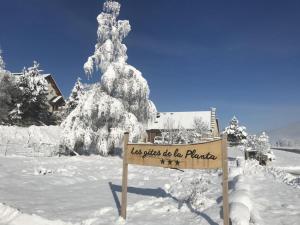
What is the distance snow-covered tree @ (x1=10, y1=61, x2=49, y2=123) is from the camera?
133 ft

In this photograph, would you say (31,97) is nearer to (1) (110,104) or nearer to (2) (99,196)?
(1) (110,104)

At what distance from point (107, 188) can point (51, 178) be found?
265 centimetres

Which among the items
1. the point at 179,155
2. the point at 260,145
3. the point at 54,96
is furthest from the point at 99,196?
the point at 54,96

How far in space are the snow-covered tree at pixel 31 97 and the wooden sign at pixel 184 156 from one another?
34252mm

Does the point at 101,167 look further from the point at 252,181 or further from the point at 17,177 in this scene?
the point at 252,181

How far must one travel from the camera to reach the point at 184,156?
780cm

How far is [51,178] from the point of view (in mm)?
14141

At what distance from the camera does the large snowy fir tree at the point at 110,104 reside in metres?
23.8

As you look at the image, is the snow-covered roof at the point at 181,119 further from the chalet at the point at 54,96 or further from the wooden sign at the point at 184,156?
the wooden sign at the point at 184,156

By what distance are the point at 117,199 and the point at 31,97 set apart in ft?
107

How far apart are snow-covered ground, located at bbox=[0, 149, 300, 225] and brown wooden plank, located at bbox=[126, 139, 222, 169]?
1213 millimetres

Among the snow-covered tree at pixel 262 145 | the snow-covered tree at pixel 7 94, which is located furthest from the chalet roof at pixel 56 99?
the snow-covered tree at pixel 262 145

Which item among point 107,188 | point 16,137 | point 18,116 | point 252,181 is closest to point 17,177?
point 107,188

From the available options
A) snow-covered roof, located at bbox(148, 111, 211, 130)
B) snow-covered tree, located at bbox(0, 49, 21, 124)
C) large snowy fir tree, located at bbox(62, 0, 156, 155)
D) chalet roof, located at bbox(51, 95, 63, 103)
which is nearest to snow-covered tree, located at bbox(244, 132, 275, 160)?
large snowy fir tree, located at bbox(62, 0, 156, 155)
